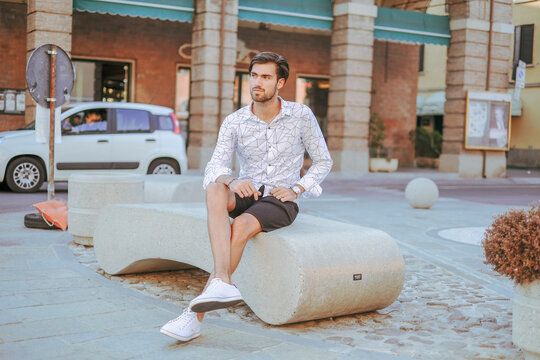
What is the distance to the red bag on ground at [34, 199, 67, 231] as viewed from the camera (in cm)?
Answer: 884

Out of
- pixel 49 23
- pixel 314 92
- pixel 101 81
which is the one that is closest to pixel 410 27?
pixel 314 92

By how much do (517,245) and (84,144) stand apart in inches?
442

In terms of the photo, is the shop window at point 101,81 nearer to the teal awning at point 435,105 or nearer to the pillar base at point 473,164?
the pillar base at point 473,164

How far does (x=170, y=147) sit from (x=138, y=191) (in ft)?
22.9

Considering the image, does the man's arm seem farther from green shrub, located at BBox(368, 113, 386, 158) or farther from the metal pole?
green shrub, located at BBox(368, 113, 386, 158)

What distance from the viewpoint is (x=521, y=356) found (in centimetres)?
415

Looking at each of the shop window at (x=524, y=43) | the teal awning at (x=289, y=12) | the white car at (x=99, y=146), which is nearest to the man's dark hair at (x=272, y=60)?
the white car at (x=99, y=146)

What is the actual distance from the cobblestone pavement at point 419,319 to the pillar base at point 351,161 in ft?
47.4

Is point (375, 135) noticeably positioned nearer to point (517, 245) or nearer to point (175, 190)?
point (175, 190)

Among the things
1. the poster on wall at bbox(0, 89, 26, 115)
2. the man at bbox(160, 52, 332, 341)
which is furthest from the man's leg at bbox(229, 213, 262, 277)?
the poster on wall at bbox(0, 89, 26, 115)

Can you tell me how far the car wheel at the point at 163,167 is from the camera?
1473cm

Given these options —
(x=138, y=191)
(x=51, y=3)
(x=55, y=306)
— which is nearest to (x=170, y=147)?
(x=51, y=3)

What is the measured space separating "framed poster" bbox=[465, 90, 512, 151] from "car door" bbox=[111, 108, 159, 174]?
11684 millimetres

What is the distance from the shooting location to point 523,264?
3.75 meters
